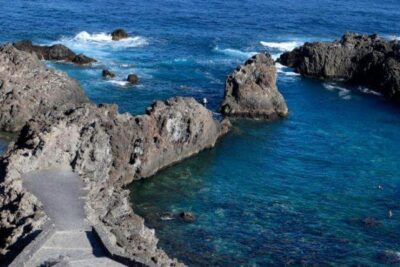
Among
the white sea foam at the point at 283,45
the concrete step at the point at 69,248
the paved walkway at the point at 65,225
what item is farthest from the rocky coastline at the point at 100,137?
the white sea foam at the point at 283,45

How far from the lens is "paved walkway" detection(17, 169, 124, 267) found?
46.8 m

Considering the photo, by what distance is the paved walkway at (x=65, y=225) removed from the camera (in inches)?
1843

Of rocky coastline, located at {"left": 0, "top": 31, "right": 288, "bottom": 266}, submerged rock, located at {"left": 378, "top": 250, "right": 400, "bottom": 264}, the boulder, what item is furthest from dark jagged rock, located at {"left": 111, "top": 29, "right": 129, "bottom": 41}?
submerged rock, located at {"left": 378, "top": 250, "right": 400, "bottom": 264}

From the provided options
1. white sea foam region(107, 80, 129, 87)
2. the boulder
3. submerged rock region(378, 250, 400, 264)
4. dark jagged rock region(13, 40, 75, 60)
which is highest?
dark jagged rock region(13, 40, 75, 60)

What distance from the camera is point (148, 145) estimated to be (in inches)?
3132

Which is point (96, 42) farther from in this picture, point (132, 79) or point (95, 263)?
point (95, 263)

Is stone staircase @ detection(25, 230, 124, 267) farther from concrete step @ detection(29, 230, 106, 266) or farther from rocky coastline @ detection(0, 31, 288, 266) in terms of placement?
rocky coastline @ detection(0, 31, 288, 266)

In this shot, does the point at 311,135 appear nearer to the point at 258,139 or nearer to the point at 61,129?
the point at 258,139

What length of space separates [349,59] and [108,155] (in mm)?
62091

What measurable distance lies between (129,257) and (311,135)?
51851mm

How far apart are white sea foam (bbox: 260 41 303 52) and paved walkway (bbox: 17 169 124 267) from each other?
79.5 m

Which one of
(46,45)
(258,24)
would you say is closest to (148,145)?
(46,45)

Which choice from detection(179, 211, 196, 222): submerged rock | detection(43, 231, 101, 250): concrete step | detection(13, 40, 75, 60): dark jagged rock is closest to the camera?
detection(43, 231, 101, 250): concrete step

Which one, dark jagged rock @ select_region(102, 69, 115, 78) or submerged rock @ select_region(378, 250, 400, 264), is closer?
submerged rock @ select_region(378, 250, 400, 264)
